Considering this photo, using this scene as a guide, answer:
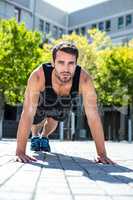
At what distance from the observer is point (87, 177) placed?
11.7ft

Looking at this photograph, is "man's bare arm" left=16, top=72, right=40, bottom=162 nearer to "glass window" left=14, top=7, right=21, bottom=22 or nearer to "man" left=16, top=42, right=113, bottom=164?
"man" left=16, top=42, right=113, bottom=164

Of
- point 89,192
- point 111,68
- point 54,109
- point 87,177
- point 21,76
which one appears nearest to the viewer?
point 89,192

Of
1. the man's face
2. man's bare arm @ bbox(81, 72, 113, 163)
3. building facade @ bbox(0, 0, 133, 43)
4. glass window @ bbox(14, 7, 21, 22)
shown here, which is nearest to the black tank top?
man's bare arm @ bbox(81, 72, 113, 163)

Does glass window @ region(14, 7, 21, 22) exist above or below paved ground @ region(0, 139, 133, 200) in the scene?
above

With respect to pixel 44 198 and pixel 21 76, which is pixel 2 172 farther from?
pixel 21 76

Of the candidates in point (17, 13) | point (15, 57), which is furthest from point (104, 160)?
point (17, 13)

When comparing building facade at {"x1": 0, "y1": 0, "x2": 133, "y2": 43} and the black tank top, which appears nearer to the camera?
the black tank top

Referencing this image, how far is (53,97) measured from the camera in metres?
5.74

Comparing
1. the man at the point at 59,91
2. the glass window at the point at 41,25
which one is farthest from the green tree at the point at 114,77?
the man at the point at 59,91

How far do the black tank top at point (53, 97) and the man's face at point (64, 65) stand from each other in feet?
0.83

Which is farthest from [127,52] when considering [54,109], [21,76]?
[54,109]

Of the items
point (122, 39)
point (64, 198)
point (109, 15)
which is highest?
point (109, 15)

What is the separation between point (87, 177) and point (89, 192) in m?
0.83

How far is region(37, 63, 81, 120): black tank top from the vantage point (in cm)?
529
